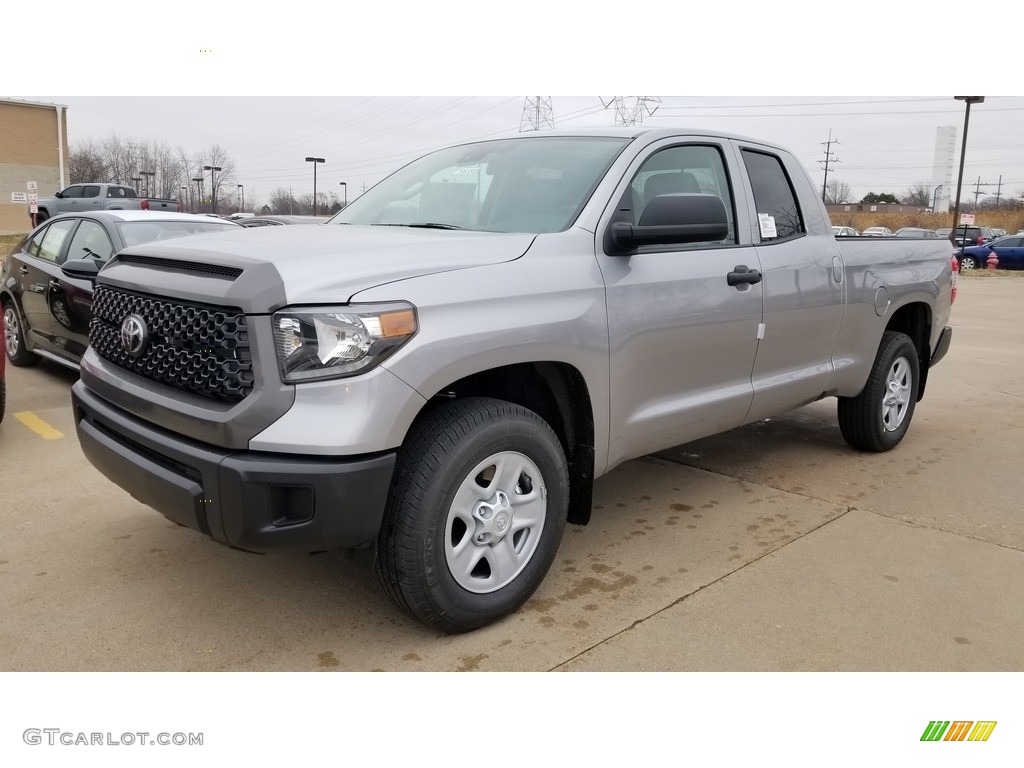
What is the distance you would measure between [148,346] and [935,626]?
10.1 feet

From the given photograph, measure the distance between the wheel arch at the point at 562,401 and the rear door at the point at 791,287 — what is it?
1268 millimetres

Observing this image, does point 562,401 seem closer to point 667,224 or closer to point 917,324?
point 667,224

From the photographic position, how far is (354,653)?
300 cm

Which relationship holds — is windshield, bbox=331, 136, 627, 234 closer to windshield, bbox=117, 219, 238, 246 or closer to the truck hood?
the truck hood

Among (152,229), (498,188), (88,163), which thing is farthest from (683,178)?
(88,163)

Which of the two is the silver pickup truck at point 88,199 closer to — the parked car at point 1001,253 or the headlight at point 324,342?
the headlight at point 324,342

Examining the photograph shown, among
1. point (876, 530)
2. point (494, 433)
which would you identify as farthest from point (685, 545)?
point (494, 433)

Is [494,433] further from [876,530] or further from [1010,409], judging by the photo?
[1010,409]

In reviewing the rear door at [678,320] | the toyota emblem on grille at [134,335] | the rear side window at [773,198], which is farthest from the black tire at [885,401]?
the toyota emblem on grille at [134,335]

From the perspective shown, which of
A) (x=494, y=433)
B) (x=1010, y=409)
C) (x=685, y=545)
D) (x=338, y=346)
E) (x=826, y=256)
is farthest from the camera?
(x=1010, y=409)

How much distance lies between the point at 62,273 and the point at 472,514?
17.6ft

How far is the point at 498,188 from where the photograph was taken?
153 inches

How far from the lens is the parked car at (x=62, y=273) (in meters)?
6.77

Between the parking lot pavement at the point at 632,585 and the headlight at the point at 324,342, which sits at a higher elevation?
the headlight at the point at 324,342
